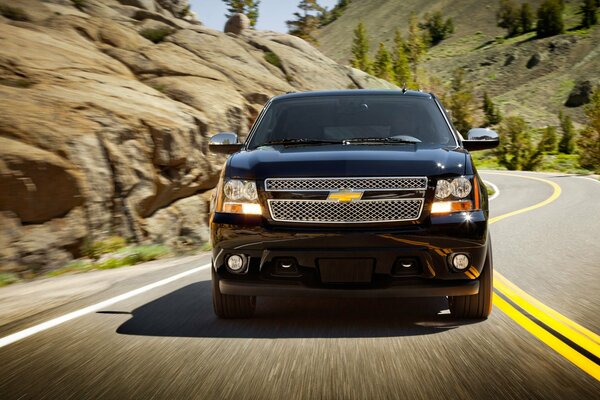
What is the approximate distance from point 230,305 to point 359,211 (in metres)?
1.28

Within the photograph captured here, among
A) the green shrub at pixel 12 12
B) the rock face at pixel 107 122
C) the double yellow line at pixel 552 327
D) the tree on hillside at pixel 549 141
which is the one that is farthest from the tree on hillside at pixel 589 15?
the double yellow line at pixel 552 327

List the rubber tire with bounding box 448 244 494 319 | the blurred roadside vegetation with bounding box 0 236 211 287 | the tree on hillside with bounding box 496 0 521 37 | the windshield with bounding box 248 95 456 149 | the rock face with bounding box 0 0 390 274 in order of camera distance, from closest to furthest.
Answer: the rubber tire with bounding box 448 244 494 319
the windshield with bounding box 248 95 456 149
the blurred roadside vegetation with bounding box 0 236 211 287
the rock face with bounding box 0 0 390 274
the tree on hillside with bounding box 496 0 521 37

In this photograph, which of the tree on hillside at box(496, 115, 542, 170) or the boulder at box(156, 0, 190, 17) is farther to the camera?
the tree on hillside at box(496, 115, 542, 170)

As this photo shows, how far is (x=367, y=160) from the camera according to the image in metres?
4.57

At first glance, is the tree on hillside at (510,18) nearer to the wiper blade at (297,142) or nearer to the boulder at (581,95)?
the boulder at (581,95)

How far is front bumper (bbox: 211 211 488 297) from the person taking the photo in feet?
14.1

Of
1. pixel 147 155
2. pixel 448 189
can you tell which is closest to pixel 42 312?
pixel 448 189

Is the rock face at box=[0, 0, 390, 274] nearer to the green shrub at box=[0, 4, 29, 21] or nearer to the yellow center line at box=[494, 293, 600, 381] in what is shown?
the green shrub at box=[0, 4, 29, 21]

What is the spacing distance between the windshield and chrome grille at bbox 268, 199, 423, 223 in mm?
1390

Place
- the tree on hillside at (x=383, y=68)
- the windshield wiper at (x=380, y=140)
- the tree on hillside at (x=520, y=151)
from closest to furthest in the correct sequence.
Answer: the windshield wiper at (x=380, y=140) → the tree on hillside at (x=520, y=151) → the tree on hillside at (x=383, y=68)

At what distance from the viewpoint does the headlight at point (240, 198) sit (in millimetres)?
4578

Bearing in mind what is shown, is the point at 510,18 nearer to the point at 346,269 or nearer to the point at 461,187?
the point at 461,187

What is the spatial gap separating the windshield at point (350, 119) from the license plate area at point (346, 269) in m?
1.69

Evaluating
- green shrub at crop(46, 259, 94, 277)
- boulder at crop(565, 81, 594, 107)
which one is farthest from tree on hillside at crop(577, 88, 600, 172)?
boulder at crop(565, 81, 594, 107)
